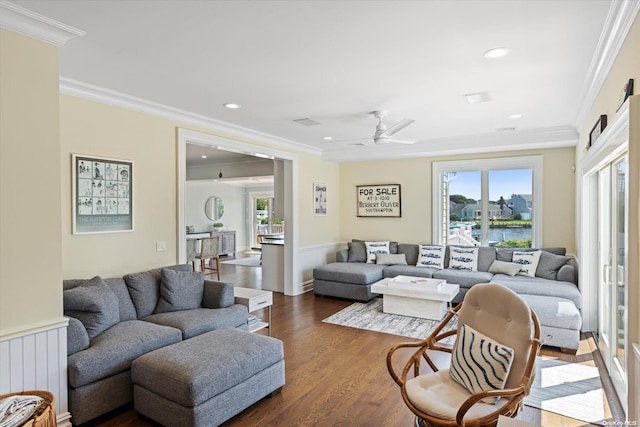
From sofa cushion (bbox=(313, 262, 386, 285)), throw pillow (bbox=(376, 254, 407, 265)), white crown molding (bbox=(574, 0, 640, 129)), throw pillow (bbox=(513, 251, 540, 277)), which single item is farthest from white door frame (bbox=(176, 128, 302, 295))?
white crown molding (bbox=(574, 0, 640, 129))

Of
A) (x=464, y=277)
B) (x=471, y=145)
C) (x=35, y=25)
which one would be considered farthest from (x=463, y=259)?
(x=35, y=25)

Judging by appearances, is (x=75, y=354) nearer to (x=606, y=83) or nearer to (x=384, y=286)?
(x=384, y=286)

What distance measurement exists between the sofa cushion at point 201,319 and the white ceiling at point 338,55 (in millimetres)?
2092

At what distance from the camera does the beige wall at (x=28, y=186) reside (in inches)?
86.2

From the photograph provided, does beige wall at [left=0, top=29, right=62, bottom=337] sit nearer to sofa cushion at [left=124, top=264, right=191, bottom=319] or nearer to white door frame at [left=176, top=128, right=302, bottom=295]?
sofa cushion at [left=124, top=264, right=191, bottom=319]

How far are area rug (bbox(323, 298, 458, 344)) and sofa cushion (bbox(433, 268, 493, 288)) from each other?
682 mm

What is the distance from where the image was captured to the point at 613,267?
3113mm

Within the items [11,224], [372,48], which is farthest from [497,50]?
[11,224]

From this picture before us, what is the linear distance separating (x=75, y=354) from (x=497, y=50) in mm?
3616

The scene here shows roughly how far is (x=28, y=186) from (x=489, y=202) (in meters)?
6.18

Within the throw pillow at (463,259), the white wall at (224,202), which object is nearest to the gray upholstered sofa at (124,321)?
the throw pillow at (463,259)

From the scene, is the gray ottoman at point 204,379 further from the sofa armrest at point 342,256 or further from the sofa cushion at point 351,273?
the sofa armrest at point 342,256

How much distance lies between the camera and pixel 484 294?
236 cm

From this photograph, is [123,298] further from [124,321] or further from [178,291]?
[178,291]
